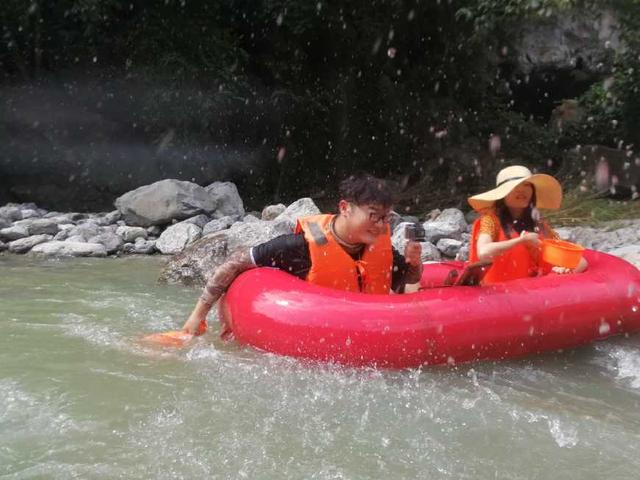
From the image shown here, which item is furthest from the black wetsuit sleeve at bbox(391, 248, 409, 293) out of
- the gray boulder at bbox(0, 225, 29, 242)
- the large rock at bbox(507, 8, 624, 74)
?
the large rock at bbox(507, 8, 624, 74)

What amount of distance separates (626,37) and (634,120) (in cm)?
118

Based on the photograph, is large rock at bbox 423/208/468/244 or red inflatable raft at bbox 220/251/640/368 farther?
large rock at bbox 423/208/468/244

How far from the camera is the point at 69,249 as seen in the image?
692 cm

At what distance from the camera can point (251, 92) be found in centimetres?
1091

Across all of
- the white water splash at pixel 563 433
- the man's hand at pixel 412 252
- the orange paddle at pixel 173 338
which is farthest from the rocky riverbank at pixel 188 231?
the white water splash at pixel 563 433

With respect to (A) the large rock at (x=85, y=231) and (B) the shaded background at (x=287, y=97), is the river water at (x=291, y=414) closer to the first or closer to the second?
(A) the large rock at (x=85, y=231)

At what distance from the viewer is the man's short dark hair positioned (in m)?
3.04

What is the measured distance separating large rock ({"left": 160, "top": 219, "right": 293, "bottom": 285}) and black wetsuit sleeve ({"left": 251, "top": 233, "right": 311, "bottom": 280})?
Answer: 2108 mm

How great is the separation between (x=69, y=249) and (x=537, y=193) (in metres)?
4.90

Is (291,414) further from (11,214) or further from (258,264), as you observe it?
(11,214)

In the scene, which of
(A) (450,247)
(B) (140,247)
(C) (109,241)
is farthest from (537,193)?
(C) (109,241)

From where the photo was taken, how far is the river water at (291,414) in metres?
2.10

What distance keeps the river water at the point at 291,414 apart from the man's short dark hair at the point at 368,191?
742mm

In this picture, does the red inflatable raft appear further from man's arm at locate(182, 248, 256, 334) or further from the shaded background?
the shaded background
